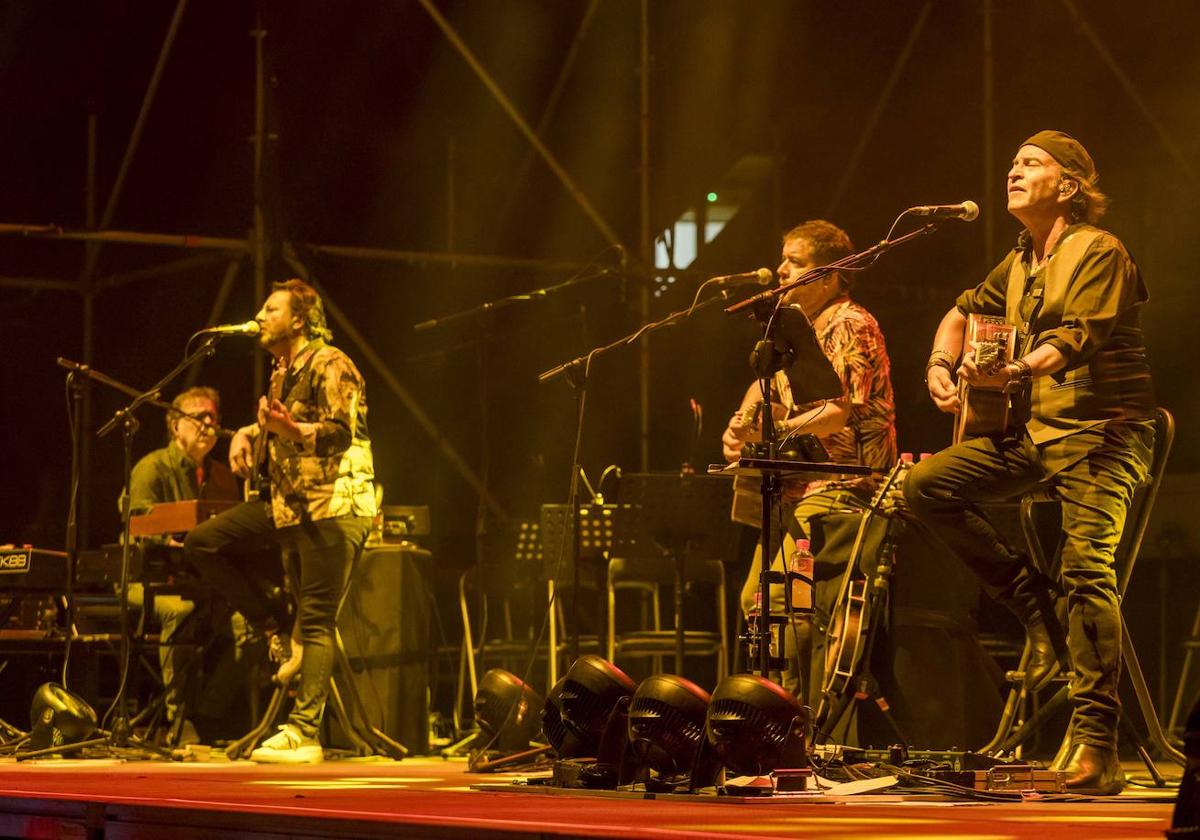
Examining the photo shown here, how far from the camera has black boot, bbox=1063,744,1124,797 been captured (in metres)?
4.39

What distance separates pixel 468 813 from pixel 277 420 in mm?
3377

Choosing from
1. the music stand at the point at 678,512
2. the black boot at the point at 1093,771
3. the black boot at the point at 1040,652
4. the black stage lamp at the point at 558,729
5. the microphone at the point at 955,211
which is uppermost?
the microphone at the point at 955,211

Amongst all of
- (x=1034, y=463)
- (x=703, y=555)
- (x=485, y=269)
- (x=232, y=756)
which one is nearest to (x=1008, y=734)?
(x=1034, y=463)

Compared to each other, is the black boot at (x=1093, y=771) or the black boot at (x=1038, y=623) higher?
the black boot at (x=1038, y=623)

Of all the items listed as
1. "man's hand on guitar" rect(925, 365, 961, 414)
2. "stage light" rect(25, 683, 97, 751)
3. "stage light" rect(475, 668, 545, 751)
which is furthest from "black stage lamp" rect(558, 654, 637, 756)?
"stage light" rect(25, 683, 97, 751)

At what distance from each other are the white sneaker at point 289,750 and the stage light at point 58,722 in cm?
85

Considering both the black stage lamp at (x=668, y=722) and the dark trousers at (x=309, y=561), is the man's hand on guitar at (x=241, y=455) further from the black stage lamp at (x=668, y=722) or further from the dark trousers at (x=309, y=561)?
the black stage lamp at (x=668, y=722)

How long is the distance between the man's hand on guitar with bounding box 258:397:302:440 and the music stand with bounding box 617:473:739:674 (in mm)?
1354

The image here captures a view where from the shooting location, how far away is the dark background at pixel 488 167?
9984mm

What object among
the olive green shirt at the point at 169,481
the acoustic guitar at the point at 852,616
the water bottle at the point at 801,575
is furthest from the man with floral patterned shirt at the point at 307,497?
the acoustic guitar at the point at 852,616

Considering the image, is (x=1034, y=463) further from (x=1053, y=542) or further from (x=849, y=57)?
(x=849, y=57)

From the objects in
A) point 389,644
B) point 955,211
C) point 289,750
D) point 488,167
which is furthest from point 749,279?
point 488,167

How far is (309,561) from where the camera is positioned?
6898 mm

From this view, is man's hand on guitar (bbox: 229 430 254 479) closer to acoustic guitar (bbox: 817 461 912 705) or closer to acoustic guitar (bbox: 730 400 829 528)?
acoustic guitar (bbox: 730 400 829 528)
